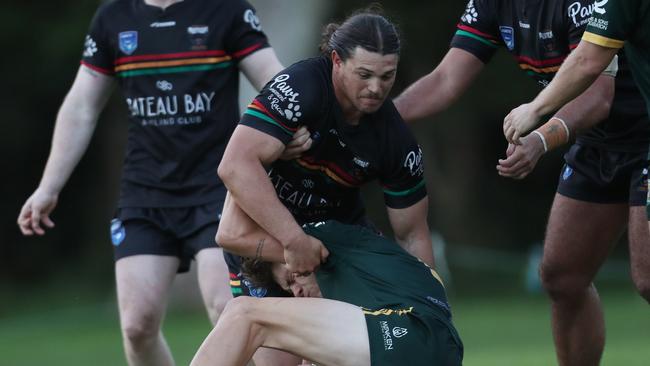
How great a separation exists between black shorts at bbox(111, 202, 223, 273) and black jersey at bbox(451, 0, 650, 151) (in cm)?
168

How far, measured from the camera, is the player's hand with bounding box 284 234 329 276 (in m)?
4.78

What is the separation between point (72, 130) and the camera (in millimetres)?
6465

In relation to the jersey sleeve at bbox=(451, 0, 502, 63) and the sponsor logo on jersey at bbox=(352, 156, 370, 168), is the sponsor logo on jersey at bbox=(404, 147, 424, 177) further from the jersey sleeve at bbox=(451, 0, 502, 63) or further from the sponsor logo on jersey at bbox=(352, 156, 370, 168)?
the jersey sleeve at bbox=(451, 0, 502, 63)

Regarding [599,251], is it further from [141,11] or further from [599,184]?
[141,11]

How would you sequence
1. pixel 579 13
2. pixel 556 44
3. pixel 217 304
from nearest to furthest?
pixel 579 13, pixel 556 44, pixel 217 304

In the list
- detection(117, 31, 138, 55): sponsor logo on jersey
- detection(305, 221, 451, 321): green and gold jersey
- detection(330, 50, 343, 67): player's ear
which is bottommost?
detection(305, 221, 451, 321): green and gold jersey

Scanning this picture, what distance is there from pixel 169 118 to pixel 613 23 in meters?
2.55

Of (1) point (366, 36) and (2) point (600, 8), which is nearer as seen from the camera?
(2) point (600, 8)

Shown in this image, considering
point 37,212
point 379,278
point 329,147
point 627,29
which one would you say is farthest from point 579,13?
point 37,212

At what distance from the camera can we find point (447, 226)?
69.9 ft

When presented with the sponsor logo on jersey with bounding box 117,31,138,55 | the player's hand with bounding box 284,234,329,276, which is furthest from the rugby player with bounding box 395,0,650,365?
the sponsor logo on jersey with bounding box 117,31,138,55

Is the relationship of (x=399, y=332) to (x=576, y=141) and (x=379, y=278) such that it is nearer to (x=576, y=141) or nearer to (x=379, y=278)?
(x=379, y=278)

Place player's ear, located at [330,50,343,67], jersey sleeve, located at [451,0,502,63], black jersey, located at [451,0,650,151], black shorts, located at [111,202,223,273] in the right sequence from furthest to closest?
black shorts, located at [111,202,223,273] → jersey sleeve, located at [451,0,502,63] → black jersey, located at [451,0,650,151] → player's ear, located at [330,50,343,67]

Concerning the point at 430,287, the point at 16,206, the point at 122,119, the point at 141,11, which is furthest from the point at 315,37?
the point at 430,287
